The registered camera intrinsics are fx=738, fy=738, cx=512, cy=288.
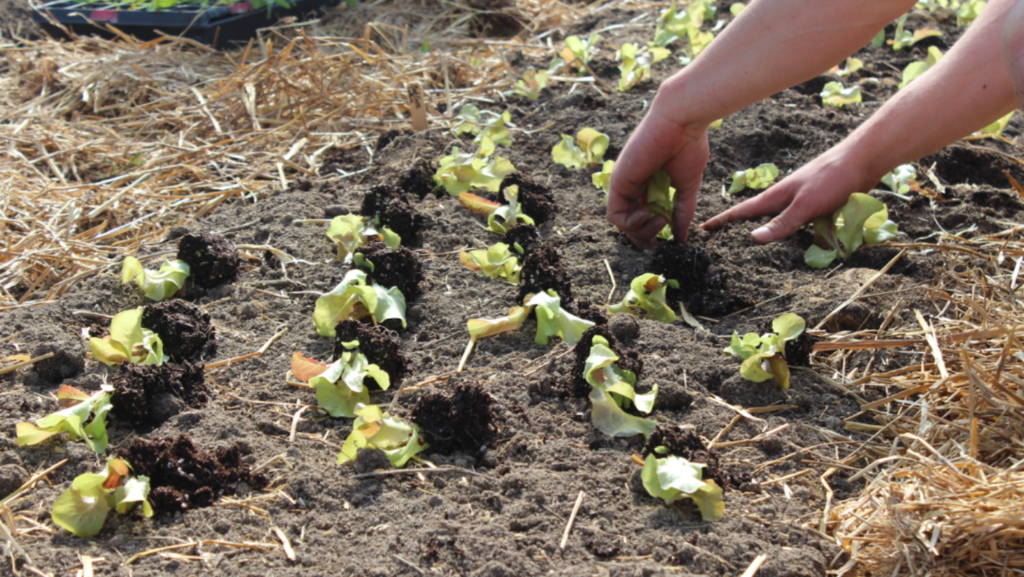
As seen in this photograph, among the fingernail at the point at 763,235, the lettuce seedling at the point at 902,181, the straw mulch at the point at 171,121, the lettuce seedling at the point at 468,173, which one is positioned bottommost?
the straw mulch at the point at 171,121

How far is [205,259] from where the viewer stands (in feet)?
7.98

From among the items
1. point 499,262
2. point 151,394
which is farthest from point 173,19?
point 151,394

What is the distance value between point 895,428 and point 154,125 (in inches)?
145

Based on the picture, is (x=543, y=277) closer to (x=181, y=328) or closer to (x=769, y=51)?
(x=769, y=51)

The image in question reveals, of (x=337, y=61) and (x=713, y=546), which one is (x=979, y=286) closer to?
(x=713, y=546)

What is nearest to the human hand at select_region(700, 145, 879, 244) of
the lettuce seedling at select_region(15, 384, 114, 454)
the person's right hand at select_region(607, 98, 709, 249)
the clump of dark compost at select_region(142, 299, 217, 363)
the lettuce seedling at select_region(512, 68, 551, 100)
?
the person's right hand at select_region(607, 98, 709, 249)

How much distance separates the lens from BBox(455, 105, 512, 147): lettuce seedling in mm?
3230

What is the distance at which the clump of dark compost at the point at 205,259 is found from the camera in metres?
2.43

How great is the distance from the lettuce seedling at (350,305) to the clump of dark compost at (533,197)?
75 cm

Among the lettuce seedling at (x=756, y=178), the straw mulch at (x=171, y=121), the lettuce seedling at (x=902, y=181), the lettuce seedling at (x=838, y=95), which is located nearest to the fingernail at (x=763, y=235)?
the lettuce seedling at (x=756, y=178)

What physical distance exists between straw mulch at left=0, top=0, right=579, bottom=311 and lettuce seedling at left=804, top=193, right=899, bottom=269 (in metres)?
2.02

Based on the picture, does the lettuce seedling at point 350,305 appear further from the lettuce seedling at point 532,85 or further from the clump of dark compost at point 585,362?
the lettuce seedling at point 532,85

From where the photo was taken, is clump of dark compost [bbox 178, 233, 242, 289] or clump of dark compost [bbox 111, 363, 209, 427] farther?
clump of dark compost [bbox 178, 233, 242, 289]

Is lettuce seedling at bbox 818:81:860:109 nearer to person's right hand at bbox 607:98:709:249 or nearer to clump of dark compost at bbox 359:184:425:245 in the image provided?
person's right hand at bbox 607:98:709:249
